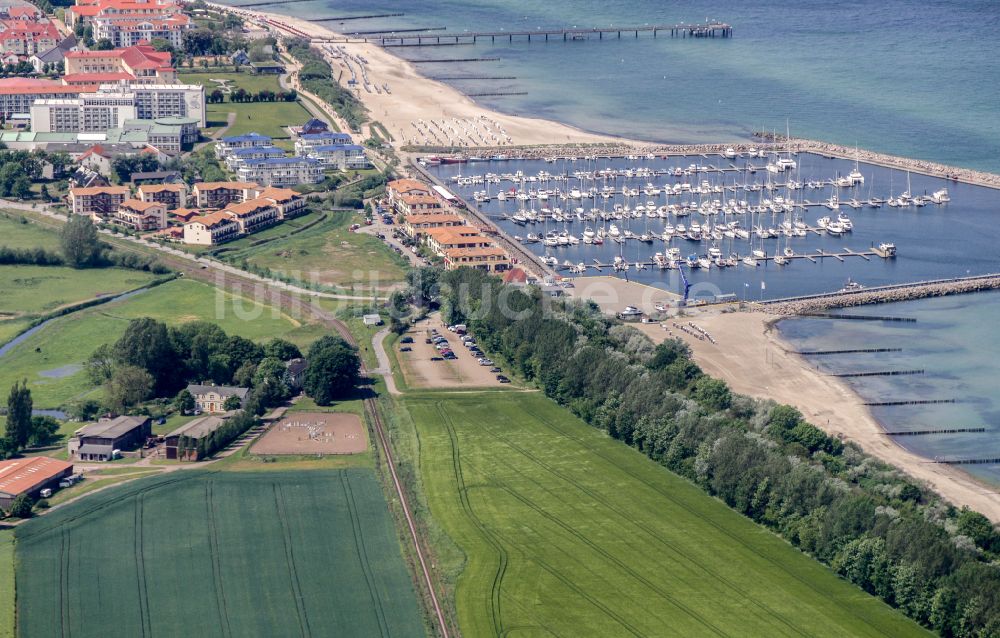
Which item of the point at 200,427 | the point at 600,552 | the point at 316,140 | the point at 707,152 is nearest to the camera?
the point at 600,552

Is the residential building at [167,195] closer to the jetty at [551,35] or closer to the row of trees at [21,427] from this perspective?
the row of trees at [21,427]

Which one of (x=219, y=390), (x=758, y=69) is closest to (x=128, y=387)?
(x=219, y=390)

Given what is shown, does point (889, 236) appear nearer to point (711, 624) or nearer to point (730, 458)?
point (730, 458)

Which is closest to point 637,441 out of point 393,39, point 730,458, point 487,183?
point 730,458

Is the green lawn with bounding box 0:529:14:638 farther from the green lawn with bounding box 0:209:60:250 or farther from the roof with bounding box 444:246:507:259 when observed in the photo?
the green lawn with bounding box 0:209:60:250

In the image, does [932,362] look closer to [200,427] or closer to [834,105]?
[200,427]

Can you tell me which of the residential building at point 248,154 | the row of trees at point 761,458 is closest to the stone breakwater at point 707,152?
the residential building at point 248,154
